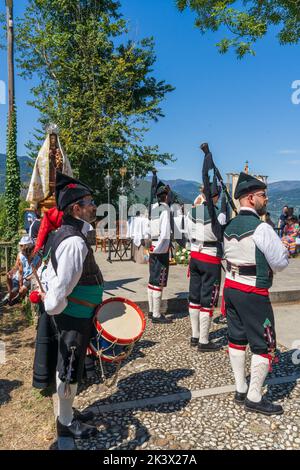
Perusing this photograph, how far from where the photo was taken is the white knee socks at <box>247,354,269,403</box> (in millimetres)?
3324

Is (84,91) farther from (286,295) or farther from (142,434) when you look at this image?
(142,434)

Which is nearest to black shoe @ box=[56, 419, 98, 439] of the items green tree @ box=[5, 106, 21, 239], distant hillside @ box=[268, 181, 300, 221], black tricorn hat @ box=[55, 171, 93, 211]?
black tricorn hat @ box=[55, 171, 93, 211]

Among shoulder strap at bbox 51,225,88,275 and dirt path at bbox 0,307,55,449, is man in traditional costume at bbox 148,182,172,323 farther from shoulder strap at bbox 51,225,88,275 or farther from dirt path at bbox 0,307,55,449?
shoulder strap at bbox 51,225,88,275

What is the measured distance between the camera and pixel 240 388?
3.55 meters

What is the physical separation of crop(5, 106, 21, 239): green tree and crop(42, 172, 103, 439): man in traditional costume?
323 inches

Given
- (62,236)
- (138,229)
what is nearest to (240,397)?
(62,236)

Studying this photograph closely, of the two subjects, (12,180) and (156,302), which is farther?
(12,180)

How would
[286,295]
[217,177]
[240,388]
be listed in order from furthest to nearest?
1. [286,295]
2. [217,177]
3. [240,388]

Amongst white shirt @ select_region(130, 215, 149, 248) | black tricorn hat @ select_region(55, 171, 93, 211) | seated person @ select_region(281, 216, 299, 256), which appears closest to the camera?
black tricorn hat @ select_region(55, 171, 93, 211)

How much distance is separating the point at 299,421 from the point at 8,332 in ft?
14.0

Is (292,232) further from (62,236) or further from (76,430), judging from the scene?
(62,236)

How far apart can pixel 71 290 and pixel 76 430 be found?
1160 mm

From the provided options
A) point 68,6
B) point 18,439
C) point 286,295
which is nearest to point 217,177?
point 18,439

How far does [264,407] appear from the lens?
3.33m
